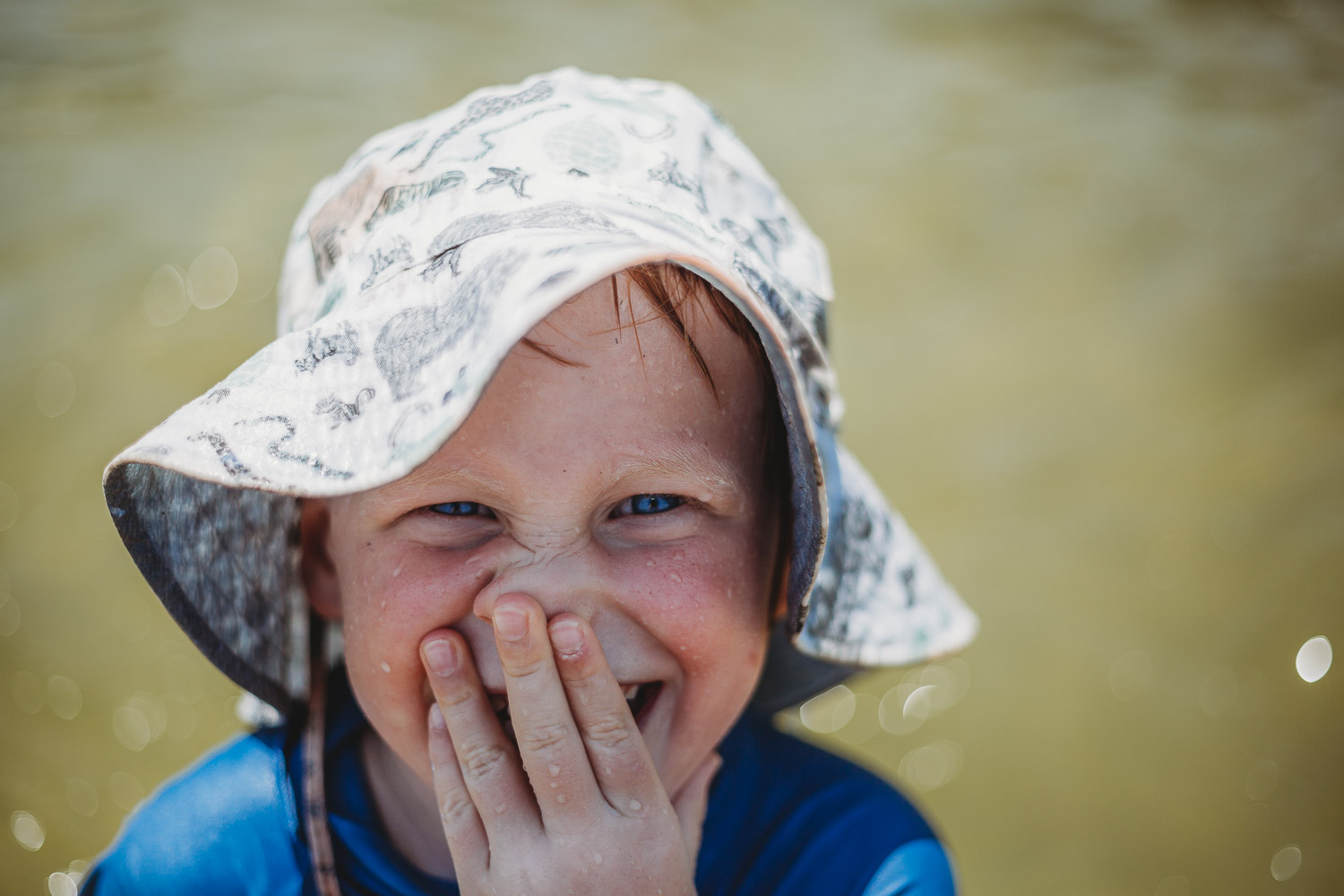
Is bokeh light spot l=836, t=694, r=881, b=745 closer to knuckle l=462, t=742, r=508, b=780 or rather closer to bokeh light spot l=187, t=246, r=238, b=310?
knuckle l=462, t=742, r=508, b=780

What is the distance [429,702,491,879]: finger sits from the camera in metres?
1.13

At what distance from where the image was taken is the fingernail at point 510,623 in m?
1.01

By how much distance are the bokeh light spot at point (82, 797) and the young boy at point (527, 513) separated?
3.00 ft

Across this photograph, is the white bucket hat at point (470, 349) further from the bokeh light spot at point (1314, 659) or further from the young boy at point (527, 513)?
the bokeh light spot at point (1314, 659)

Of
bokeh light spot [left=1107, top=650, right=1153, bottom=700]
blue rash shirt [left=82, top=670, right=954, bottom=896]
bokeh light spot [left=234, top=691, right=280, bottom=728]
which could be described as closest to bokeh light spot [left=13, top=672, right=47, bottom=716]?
bokeh light spot [left=234, top=691, right=280, bottom=728]

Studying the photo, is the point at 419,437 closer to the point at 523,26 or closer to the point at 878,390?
the point at 878,390

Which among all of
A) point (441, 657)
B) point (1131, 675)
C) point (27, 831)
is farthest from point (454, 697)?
point (1131, 675)

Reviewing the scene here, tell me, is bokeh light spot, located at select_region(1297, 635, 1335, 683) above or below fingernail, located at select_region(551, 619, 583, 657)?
below

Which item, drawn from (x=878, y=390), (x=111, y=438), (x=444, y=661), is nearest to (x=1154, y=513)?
(x=878, y=390)

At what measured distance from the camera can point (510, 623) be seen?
3.32 feet

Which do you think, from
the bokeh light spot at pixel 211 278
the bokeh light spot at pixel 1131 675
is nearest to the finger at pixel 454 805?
the bokeh light spot at pixel 1131 675

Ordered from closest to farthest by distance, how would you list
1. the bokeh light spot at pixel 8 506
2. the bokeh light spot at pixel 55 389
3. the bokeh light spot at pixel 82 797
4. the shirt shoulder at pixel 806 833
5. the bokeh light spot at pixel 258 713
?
the shirt shoulder at pixel 806 833, the bokeh light spot at pixel 258 713, the bokeh light spot at pixel 82 797, the bokeh light spot at pixel 8 506, the bokeh light spot at pixel 55 389

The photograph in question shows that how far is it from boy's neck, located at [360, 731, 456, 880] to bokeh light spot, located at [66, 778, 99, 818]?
108cm

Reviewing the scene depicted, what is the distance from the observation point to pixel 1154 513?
264cm
